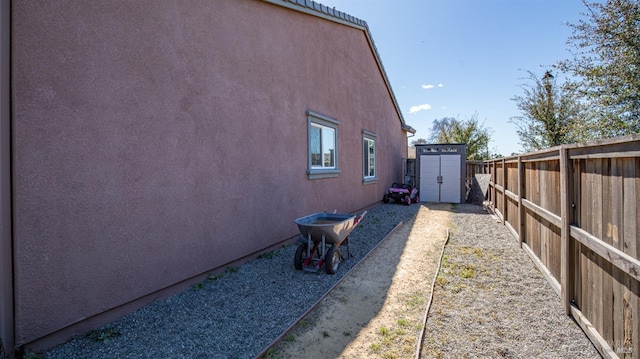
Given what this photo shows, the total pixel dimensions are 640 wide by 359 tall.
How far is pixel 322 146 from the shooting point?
300 inches

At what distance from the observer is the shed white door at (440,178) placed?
13.4 metres

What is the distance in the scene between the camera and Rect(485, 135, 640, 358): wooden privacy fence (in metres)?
2.01

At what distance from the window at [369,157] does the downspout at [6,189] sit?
916 cm

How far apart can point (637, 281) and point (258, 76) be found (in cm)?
535

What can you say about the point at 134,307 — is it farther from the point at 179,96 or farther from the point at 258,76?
the point at 258,76

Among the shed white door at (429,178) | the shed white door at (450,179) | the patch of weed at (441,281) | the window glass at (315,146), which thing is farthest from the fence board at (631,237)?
the shed white door at (429,178)

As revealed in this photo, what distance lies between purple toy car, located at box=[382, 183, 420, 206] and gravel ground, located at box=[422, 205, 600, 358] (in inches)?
285

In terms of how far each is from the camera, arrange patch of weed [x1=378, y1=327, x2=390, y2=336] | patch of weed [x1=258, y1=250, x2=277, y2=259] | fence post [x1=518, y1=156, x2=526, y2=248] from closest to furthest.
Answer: patch of weed [x1=378, y1=327, x2=390, y2=336], patch of weed [x1=258, y1=250, x2=277, y2=259], fence post [x1=518, y1=156, x2=526, y2=248]

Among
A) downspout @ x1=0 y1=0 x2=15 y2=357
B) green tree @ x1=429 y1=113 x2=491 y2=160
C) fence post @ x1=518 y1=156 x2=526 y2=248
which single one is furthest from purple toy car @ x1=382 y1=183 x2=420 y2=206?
green tree @ x1=429 y1=113 x2=491 y2=160

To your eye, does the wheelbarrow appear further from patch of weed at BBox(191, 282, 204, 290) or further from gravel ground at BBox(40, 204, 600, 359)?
patch of weed at BBox(191, 282, 204, 290)

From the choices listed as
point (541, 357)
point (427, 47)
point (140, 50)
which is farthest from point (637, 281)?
point (427, 47)

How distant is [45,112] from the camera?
246 centimetres

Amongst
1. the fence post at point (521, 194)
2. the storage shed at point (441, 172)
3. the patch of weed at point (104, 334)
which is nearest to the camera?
the patch of weed at point (104, 334)

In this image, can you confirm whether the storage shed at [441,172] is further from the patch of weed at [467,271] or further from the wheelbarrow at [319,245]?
the wheelbarrow at [319,245]
